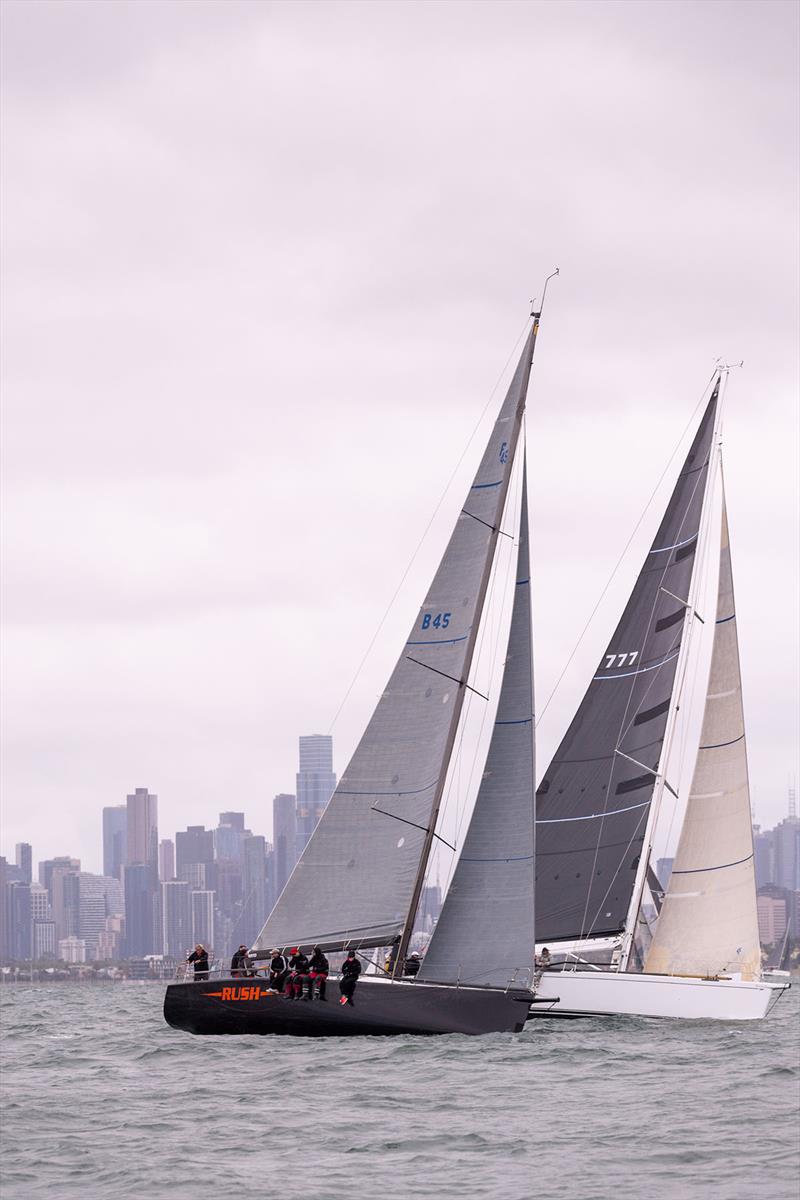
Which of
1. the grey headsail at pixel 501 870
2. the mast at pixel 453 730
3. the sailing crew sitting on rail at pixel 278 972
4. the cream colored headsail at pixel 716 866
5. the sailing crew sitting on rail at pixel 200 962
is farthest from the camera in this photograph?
the cream colored headsail at pixel 716 866

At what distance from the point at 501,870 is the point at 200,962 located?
5.84 m

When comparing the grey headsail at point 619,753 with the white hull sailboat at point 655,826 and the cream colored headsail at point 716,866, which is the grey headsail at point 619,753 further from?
the cream colored headsail at point 716,866

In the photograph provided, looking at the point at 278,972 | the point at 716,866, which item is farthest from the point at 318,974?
the point at 716,866

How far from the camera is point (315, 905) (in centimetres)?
3309

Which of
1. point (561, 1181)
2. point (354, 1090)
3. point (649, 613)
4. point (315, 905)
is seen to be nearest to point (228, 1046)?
point (315, 905)

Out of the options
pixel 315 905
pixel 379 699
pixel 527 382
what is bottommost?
pixel 315 905

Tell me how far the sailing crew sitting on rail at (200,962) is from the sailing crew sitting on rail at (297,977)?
7.99 ft

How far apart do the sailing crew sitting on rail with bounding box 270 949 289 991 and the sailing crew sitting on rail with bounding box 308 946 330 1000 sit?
0.48 meters

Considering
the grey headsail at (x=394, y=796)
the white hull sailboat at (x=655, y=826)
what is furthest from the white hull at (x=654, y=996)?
the grey headsail at (x=394, y=796)

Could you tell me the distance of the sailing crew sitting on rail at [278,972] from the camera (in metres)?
31.0

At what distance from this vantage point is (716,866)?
39188 millimetres

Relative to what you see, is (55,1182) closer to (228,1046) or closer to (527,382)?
(228,1046)

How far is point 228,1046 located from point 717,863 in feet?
41.9

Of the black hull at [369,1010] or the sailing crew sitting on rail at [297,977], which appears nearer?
the black hull at [369,1010]
